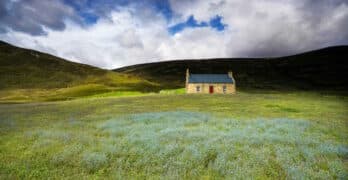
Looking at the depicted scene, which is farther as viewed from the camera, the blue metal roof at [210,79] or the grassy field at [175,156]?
the blue metal roof at [210,79]

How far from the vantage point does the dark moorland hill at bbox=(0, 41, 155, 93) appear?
123 m

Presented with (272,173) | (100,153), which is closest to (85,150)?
(100,153)

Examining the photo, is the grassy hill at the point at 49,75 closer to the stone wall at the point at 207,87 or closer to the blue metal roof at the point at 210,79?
the blue metal roof at the point at 210,79

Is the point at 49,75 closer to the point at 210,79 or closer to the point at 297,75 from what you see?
the point at 210,79

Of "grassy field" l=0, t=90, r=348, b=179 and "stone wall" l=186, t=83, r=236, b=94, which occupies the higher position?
"stone wall" l=186, t=83, r=236, b=94

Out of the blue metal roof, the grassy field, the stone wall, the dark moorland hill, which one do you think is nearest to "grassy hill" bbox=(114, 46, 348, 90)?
the dark moorland hill

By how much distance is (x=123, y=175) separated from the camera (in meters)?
9.95

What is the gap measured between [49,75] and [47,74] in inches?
83.6

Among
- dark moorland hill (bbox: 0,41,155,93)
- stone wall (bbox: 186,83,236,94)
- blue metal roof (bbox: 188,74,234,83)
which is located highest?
dark moorland hill (bbox: 0,41,155,93)

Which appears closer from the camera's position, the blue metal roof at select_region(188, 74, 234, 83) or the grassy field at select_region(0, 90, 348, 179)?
the grassy field at select_region(0, 90, 348, 179)

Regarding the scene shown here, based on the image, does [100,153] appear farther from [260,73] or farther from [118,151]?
[260,73]

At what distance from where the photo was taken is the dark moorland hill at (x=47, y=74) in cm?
12275

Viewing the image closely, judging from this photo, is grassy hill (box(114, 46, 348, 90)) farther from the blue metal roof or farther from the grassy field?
the grassy field

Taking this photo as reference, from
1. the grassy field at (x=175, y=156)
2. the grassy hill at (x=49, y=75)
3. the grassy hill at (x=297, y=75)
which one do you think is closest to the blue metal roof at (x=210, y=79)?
the grassy hill at (x=49, y=75)
